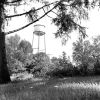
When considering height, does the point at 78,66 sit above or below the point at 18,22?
below

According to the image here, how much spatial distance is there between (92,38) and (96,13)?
353 cm

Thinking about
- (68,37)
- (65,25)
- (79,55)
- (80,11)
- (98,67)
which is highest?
(80,11)

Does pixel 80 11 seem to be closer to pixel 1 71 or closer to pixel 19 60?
pixel 1 71

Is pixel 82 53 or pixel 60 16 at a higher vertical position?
pixel 60 16

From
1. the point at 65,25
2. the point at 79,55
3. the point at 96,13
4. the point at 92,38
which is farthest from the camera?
the point at 92,38

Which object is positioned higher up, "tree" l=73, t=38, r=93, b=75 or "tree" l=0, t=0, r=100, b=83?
"tree" l=0, t=0, r=100, b=83

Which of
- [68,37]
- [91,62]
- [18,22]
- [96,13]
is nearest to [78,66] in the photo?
[91,62]

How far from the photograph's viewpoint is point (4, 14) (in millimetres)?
5621

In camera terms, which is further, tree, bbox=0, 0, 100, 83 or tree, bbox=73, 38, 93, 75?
tree, bbox=73, 38, 93, 75

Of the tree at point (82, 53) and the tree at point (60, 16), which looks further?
the tree at point (82, 53)

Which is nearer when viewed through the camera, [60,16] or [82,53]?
[60,16]

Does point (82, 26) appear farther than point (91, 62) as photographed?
No

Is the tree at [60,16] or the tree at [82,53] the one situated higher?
the tree at [60,16]

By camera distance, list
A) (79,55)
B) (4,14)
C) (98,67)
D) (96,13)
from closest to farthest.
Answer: (4,14)
(96,13)
(98,67)
(79,55)
